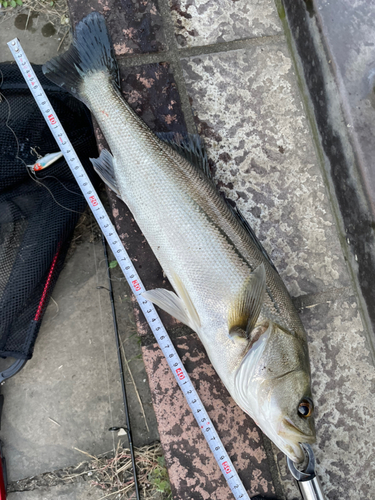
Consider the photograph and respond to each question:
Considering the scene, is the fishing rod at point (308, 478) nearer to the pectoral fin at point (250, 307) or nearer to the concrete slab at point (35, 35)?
the pectoral fin at point (250, 307)

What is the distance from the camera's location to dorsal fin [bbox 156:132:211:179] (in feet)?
7.06

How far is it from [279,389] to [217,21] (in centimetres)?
224

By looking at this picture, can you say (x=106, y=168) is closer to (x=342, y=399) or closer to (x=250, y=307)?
(x=250, y=307)

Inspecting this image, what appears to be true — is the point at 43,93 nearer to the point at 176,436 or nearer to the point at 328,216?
the point at 328,216

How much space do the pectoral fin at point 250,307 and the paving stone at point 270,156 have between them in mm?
618

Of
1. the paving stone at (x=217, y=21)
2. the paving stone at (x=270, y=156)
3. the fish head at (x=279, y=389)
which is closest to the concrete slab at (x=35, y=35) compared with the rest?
the paving stone at (x=217, y=21)

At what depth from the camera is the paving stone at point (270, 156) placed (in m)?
2.47

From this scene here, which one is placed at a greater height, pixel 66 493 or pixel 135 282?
pixel 135 282

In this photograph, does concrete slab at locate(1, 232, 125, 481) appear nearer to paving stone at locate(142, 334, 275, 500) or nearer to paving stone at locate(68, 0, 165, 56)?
paving stone at locate(142, 334, 275, 500)

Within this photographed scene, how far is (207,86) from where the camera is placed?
2.52 metres

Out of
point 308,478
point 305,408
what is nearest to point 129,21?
point 305,408

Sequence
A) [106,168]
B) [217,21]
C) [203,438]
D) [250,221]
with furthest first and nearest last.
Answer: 1. [217,21]
2. [250,221]
3. [203,438]
4. [106,168]

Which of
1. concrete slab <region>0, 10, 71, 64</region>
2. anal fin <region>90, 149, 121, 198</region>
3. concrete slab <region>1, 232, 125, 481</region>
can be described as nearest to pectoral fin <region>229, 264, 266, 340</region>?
anal fin <region>90, 149, 121, 198</region>

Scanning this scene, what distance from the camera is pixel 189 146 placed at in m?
2.16
